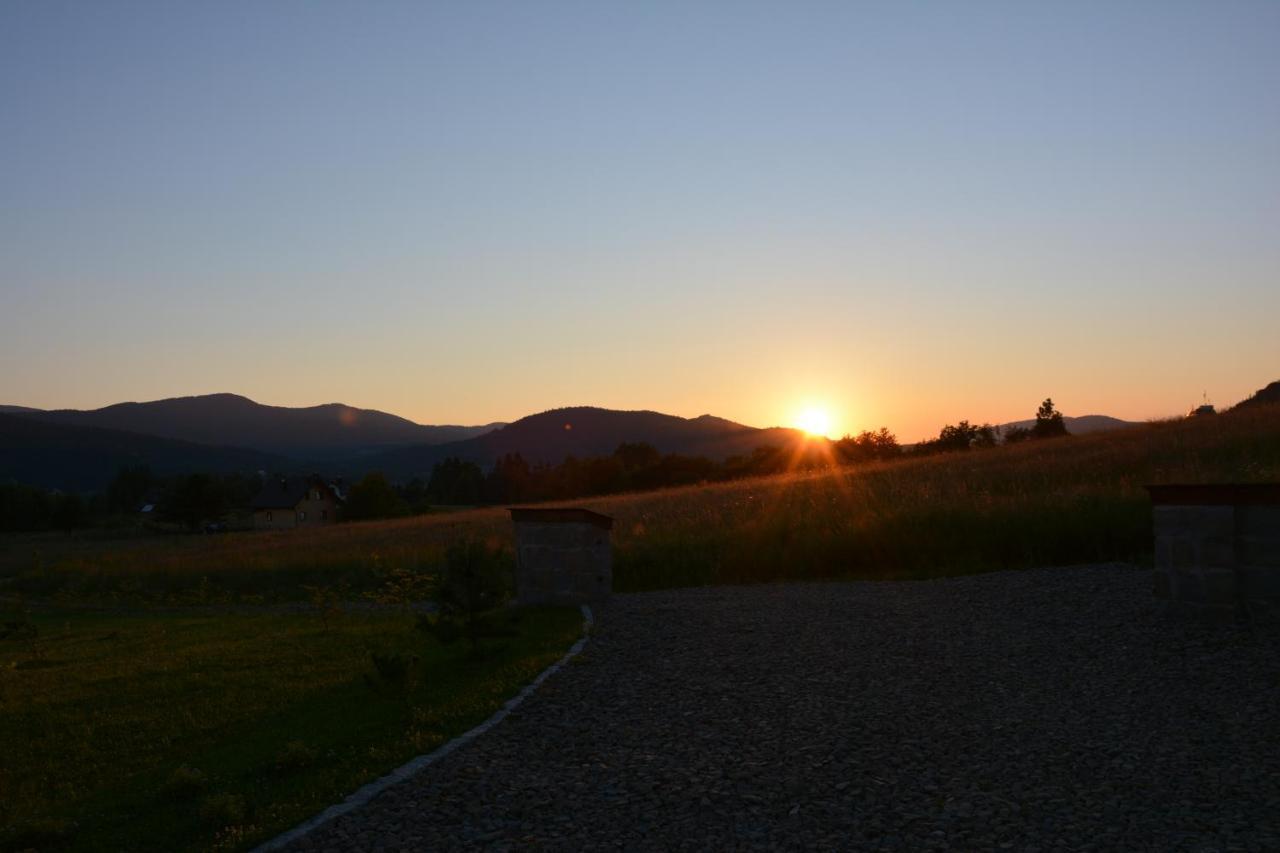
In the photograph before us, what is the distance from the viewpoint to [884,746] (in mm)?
7758

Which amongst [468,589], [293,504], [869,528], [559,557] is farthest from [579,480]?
[468,589]

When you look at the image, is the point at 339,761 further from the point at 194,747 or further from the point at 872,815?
the point at 872,815

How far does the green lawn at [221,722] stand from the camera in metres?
6.85

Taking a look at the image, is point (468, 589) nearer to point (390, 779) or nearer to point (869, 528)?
point (390, 779)

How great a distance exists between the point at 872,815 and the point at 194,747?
674 cm

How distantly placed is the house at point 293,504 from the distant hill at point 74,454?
197 feet

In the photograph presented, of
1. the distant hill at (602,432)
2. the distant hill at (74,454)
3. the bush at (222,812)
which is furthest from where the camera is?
the distant hill at (602,432)

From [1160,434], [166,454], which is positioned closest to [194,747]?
[1160,434]

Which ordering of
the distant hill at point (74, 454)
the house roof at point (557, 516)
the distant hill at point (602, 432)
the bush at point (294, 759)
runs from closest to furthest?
the bush at point (294, 759)
the house roof at point (557, 516)
the distant hill at point (74, 454)
the distant hill at point (602, 432)

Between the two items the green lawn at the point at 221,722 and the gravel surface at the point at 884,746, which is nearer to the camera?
the gravel surface at the point at 884,746

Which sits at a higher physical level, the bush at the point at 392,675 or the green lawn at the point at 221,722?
the bush at the point at 392,675

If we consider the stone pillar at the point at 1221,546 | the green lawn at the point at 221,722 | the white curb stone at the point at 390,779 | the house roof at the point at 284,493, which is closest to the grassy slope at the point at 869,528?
the stone pillar at the point at 1221,546

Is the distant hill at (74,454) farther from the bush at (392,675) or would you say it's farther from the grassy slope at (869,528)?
the bush at (392,675)

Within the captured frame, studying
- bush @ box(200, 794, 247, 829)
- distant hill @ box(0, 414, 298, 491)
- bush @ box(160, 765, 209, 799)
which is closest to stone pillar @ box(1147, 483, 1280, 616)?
bush @ box(200, 794, 247, 829)
